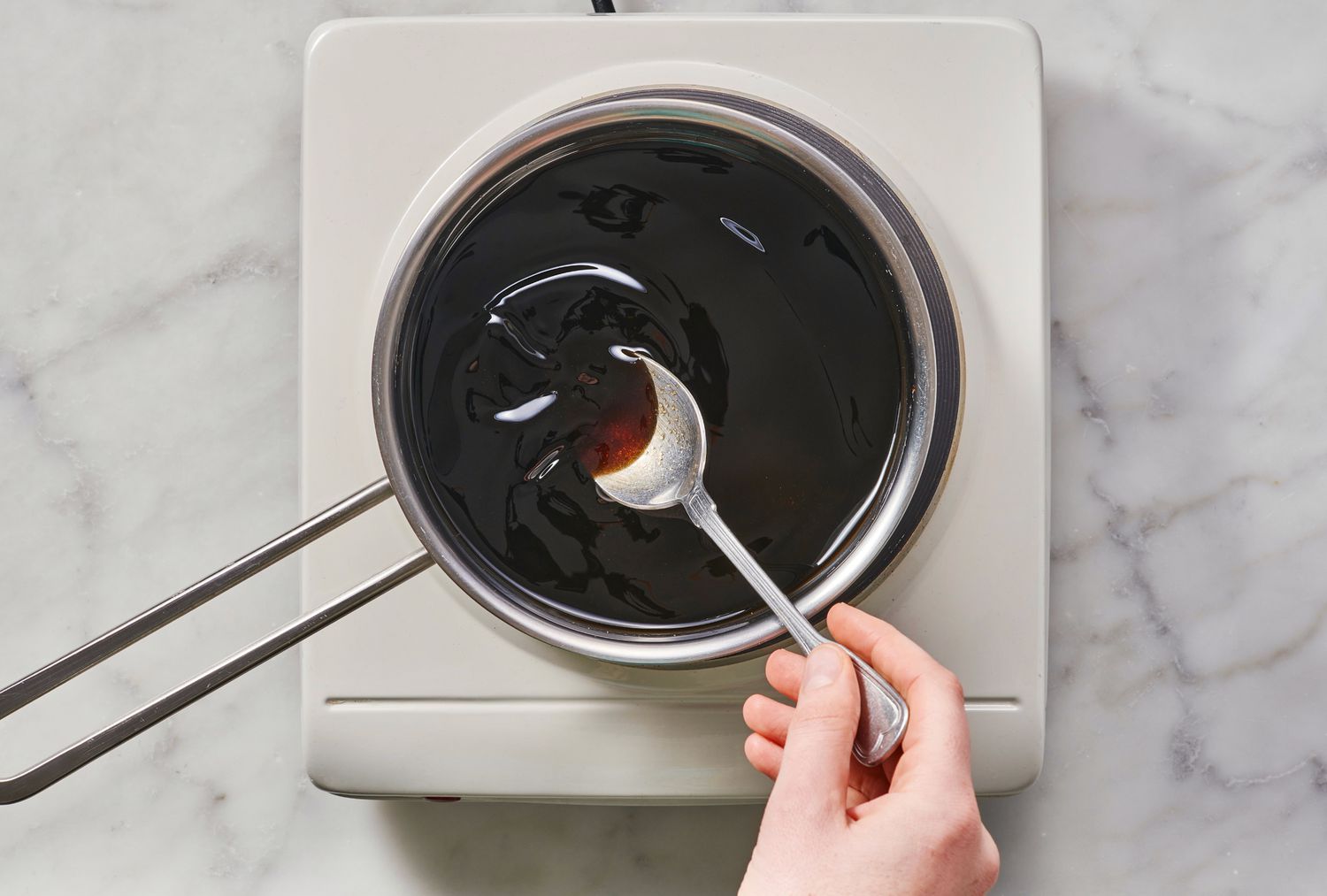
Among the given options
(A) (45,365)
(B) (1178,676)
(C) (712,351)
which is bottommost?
(B) (1178,676)

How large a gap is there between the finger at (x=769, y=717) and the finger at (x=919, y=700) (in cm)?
5

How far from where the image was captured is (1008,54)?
56 centimetres

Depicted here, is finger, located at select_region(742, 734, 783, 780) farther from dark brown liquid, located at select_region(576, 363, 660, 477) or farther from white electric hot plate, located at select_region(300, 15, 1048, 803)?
dark brown liquid, located at select_region(576, 363, 660, 477)

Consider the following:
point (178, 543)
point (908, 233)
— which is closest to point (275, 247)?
point (178, 543)

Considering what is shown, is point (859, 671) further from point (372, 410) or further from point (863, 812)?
point (372, 410)

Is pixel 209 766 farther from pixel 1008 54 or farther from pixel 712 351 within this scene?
pixel 1008 54

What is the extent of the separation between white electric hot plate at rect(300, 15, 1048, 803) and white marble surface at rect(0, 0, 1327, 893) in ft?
0.43

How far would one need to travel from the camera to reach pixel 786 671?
1.69ft

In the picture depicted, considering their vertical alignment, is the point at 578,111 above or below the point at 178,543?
above

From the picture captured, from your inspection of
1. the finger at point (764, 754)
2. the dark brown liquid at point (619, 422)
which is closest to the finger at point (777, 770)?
the finger at point (764, 754)

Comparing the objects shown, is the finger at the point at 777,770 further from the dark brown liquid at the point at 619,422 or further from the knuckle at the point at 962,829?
the dark brown liquid at the point at 619,422

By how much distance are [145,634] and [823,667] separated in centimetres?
34

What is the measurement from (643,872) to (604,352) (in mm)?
418

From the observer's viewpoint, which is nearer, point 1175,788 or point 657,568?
point 657,568
